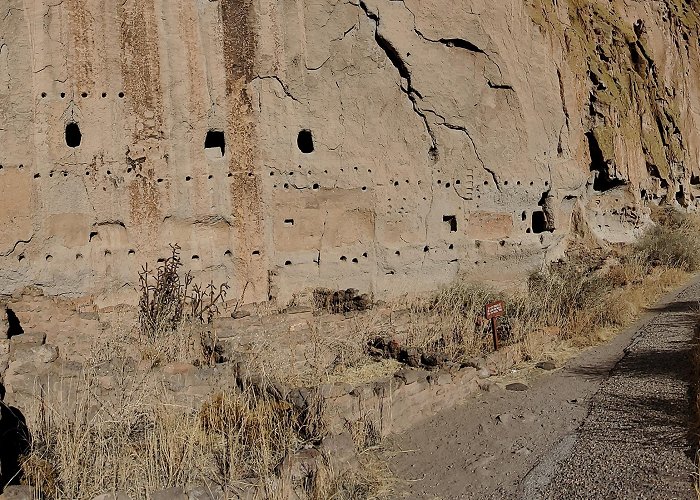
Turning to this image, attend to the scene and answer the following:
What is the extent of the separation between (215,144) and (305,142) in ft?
5.16

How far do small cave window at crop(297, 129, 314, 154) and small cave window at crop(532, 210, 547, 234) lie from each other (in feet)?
16.9

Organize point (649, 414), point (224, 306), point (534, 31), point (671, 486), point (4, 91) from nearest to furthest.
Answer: point (671, 486)
point (649, 414)
point (4, 91)
point (224, 306)
point (534, 31)

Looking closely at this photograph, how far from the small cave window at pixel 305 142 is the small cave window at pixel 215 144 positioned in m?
1.34

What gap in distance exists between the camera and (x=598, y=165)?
13555 mm

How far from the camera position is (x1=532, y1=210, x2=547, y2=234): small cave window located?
12.0 meters

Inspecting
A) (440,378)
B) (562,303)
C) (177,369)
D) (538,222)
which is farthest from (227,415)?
(538,222)

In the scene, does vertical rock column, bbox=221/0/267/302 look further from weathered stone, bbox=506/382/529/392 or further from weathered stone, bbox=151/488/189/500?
weathered stone, bbox=151/488/189/500

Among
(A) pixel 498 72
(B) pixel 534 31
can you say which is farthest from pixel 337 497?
(B) pixel 534 31

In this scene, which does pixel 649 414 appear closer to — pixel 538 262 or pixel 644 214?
pixel 538 262

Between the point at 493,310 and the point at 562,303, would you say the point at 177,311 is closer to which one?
the point at 493,310

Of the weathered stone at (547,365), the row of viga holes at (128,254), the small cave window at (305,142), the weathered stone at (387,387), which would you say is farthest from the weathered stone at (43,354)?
the weathered stone at (547,365)

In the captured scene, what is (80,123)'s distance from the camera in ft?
28.1

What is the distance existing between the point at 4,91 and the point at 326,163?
195 inches

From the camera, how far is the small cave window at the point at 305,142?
9.90 m
